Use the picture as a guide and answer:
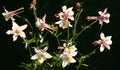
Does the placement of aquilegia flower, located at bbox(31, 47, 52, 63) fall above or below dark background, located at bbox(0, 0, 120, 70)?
below

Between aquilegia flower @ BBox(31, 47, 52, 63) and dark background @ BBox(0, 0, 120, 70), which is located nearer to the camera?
aquilegia flower @ BBox(31, 47, 52, 63)

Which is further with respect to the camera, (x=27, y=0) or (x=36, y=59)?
(x=27, y=0)

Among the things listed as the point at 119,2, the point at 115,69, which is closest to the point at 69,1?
the point at 119,2

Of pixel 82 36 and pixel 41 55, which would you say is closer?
pixel 41 55

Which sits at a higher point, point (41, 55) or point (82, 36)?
point (82, 36)

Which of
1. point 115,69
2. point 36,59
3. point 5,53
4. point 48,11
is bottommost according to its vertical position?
point 36,59

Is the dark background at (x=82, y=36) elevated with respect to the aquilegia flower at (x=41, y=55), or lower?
elevated

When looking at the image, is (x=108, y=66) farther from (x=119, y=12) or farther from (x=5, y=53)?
(x=5, y=53)

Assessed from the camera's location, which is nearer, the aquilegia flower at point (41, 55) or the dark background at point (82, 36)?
the aquilegia flower at point (41, 55)
